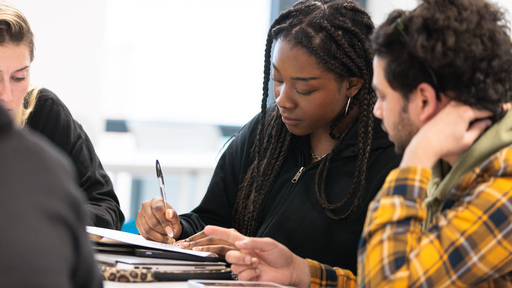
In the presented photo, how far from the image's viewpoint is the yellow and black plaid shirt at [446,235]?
108 cm

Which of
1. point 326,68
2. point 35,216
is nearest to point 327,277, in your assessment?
point 326,68

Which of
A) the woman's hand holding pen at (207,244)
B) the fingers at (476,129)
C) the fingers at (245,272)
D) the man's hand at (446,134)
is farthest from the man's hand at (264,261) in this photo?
the fingers at (476,129)

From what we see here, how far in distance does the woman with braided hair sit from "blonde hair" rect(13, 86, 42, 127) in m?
0.52

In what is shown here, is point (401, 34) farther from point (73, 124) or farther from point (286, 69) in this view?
point (73, 124)

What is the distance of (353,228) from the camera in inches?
64.7

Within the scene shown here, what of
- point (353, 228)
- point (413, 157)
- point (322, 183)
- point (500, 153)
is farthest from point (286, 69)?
point (500, 153)

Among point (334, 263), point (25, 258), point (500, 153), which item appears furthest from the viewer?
point (334, 263)

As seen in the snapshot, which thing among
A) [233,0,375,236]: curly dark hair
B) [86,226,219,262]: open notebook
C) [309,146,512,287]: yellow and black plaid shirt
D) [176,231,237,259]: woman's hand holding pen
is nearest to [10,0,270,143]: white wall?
[233,0,375,236]: curly dark hair

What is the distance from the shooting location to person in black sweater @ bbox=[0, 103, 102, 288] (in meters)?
0.49

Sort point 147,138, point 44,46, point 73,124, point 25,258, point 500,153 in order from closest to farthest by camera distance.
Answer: point 25,258
point 500,153
point 73,124
point 44,46
point 147,138

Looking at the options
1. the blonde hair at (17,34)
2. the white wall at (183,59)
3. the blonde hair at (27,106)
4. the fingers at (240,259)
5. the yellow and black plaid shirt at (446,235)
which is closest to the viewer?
the yellow and black plaid shirt at (446,235)

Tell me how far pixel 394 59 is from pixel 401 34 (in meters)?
0.05

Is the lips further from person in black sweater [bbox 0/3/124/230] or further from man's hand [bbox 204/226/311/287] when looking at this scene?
person in black sweater [bbox 0/3/124/230]

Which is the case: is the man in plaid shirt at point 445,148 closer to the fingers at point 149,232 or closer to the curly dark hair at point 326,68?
the curly dark hair at point 326,68
